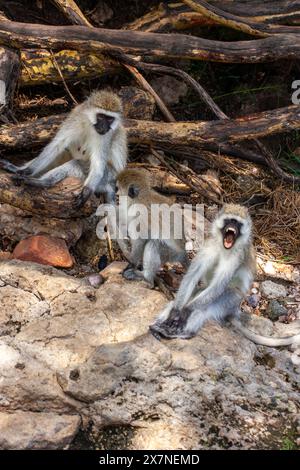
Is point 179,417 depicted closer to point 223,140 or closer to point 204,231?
point 204,231

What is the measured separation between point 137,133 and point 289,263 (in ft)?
6.86

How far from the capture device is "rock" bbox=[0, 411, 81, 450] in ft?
11.9

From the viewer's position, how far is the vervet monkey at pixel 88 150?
18.5 feet

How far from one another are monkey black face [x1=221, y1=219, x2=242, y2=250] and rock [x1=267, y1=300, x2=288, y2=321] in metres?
1.18

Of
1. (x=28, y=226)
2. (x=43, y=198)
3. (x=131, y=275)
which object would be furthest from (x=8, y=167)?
(x=131, y=275)

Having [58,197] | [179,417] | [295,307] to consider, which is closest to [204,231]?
[295,307]

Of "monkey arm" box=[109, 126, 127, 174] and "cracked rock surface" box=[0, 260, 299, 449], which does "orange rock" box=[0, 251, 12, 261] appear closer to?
"cracked rock surface" box=[0, 260, 299, 449]

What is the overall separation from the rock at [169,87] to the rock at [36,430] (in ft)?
15.8

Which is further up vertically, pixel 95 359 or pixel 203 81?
pixel 203 81

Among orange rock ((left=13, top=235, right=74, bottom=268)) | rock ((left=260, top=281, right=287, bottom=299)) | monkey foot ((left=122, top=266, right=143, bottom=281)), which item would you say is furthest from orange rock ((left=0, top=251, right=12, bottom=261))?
rock ((left=260, top=281, right=287, bottom=299))

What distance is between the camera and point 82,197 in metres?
5.54

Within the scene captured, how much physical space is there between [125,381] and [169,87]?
459cm

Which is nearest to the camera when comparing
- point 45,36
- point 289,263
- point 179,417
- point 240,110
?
point 179,417

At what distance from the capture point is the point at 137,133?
21.4ft
